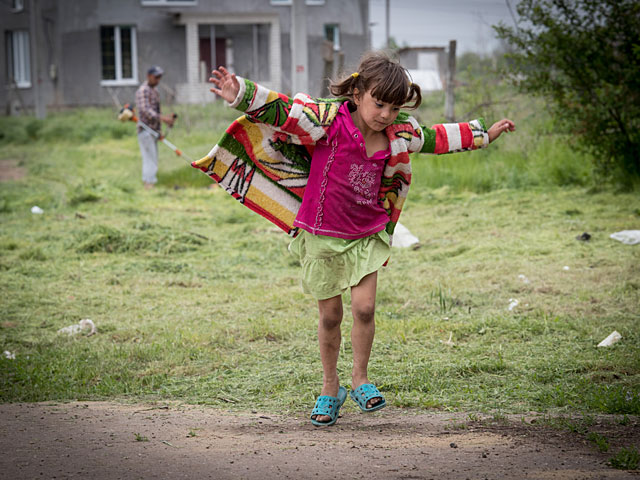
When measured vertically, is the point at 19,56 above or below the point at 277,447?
above

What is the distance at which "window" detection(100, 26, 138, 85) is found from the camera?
28.7 meters

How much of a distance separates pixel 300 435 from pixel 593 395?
1.46 metres

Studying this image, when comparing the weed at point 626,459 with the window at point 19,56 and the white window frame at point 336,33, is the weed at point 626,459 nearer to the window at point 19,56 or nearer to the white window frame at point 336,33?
the white window frame at point 336,33

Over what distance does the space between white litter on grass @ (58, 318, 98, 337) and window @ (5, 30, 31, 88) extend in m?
28.0

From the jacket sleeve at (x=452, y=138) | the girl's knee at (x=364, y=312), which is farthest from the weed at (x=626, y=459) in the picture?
the jacket sleeve at (x=452, y=138)

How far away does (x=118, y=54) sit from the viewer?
1130 inches

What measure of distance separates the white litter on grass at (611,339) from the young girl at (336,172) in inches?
65.8

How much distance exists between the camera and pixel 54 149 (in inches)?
712

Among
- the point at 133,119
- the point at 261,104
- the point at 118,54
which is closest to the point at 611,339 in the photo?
the point at 261,104

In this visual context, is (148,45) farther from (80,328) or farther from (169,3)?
(80,328)

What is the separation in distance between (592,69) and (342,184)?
6931mm

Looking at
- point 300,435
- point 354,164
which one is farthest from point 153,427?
point 354,164

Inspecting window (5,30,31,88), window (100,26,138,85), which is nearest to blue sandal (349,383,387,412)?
window (100,26,138,85)

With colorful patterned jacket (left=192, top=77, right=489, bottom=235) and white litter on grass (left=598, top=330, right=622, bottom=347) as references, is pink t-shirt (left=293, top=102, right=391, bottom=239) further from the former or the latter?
white litter on grass (left=598, top=330, right=622, bottom=347)
